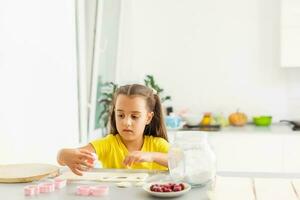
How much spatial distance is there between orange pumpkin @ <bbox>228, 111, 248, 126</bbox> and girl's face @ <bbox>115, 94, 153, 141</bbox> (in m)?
2.05

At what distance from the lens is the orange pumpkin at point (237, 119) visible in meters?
3.78

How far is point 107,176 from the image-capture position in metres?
1.46

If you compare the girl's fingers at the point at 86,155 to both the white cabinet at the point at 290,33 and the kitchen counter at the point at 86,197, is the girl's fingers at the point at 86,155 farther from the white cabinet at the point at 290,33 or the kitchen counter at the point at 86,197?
the white cabinet at the point at 290,33

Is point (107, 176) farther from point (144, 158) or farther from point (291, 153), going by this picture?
point (291, 153)

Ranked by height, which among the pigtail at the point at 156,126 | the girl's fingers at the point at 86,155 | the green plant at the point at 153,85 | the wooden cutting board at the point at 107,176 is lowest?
the wooden cutting board at the point at 107,176

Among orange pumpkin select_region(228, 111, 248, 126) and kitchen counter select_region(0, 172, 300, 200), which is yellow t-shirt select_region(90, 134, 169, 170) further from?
orange pumpkin select_region(228, 111, 248, 126)

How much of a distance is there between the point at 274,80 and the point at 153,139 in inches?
88.7

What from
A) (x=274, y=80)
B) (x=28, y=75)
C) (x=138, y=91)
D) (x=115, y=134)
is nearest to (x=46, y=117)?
(x=28, y=75)

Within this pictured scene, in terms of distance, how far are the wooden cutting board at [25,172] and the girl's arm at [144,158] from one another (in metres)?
0.25

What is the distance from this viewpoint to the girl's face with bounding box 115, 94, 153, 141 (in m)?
1.83

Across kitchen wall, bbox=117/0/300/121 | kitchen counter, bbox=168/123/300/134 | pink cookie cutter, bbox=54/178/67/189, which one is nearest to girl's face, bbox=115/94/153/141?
pink cookie cutter, bbox=54/178/67/189

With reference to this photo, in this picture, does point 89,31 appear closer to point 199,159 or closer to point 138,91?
point 138,91

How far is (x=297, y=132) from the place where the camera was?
3424 millimetres

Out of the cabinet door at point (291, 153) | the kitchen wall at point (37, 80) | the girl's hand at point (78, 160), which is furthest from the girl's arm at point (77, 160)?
the cabinet door at point (291, 153)
